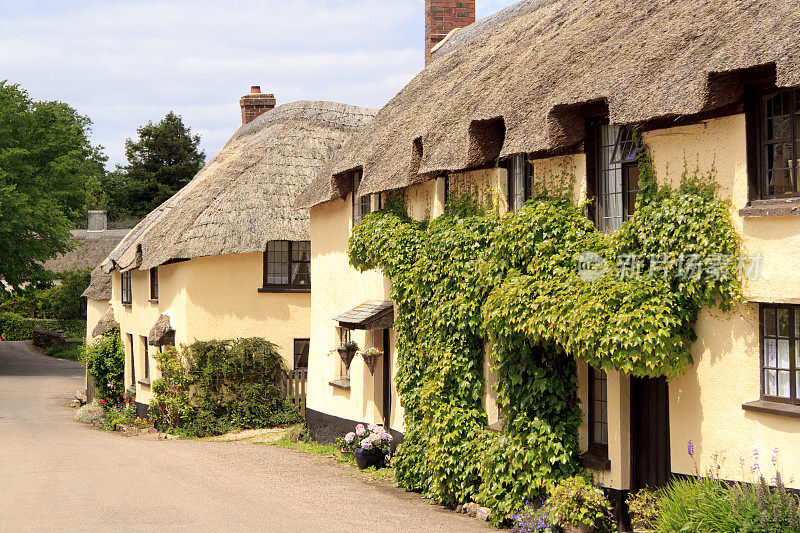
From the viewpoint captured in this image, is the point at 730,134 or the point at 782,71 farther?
the point at 730,134

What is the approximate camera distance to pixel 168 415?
23.1 meters

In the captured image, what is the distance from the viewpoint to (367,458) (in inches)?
626

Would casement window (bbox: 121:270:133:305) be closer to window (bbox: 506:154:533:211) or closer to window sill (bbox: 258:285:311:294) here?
window sill (bbox: 258:285:311:294)

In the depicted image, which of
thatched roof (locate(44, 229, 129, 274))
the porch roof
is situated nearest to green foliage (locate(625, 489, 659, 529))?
the porch roof

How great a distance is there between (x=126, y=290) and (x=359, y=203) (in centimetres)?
1616

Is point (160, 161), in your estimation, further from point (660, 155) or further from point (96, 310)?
point (660, 155)

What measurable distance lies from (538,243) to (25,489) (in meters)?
8.81

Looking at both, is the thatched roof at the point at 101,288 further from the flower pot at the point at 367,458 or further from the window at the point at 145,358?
the flower pot at the point at 367,458

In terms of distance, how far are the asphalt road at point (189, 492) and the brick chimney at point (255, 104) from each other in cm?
1393

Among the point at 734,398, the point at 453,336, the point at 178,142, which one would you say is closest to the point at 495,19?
the point at 453,336

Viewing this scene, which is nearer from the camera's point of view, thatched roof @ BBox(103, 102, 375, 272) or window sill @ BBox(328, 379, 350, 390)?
window sill @ BBox(328, 379, 350, 390)

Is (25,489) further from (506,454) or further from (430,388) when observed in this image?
(506,454)

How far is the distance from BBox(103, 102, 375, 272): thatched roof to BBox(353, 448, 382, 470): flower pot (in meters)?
8.16

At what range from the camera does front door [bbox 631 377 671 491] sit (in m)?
10.4
